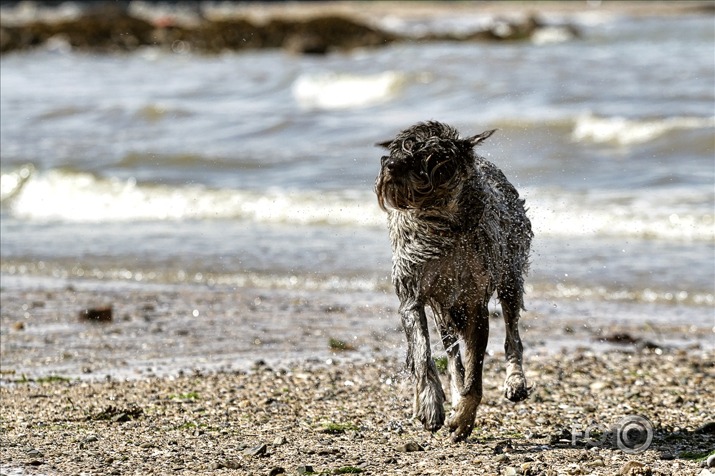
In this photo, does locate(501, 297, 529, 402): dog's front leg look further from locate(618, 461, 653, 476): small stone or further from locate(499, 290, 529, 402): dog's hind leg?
locate(618, 461, 653, 476): small stone

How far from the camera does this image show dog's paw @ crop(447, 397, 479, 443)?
21.4ft

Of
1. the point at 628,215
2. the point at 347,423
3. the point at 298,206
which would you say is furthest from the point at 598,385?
the point at 298,206

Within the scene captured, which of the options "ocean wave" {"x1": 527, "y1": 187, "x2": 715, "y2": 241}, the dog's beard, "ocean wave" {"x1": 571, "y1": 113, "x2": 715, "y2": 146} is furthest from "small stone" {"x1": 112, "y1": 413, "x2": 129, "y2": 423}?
"ocean wave" {"x1": 571, "y1": 113, "x2": 715, "y2": 146}

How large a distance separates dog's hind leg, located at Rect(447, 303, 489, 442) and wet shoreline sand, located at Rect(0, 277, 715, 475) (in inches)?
4.5

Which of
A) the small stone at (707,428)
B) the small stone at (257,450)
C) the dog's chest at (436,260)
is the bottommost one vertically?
the small stone at (257,450)

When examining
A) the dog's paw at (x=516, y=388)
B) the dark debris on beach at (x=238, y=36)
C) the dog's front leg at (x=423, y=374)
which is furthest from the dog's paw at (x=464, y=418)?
the dark debris on beach at (x=238, y=36)

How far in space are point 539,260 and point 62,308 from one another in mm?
4460

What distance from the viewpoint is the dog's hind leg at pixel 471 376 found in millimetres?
6523

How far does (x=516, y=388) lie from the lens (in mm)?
6859

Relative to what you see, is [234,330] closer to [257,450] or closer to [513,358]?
[513,358]

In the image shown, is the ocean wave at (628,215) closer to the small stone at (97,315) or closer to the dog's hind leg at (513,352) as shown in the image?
the small stone at (97,315)

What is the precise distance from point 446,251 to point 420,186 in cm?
51

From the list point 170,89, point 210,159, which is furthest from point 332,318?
point 170,89

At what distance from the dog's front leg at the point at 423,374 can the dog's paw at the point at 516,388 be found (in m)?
0.52
